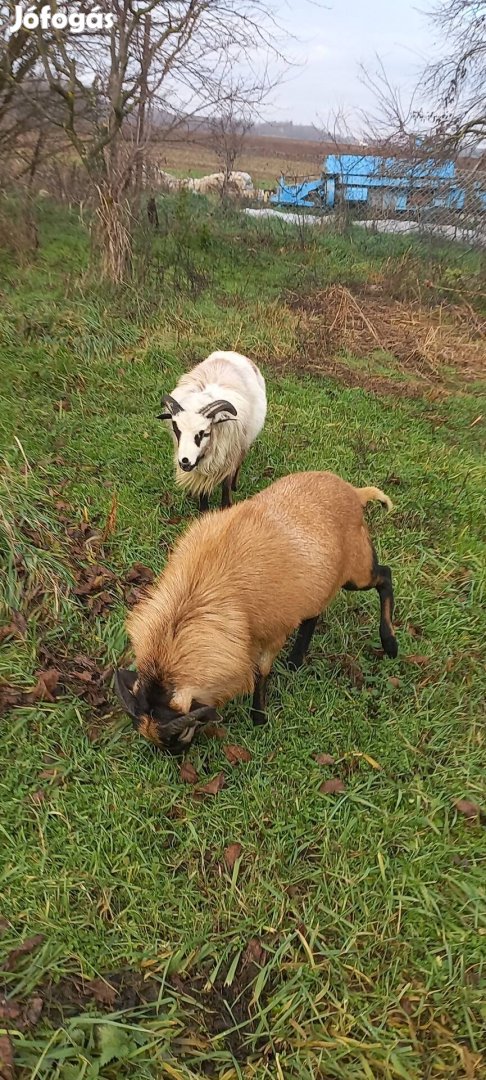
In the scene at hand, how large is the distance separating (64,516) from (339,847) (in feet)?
9.93

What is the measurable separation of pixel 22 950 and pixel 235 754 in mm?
1282

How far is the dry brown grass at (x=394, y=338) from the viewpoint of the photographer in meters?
8.14

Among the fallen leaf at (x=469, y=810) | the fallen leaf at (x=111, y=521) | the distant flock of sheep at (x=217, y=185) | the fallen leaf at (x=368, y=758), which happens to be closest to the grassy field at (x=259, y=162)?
the distant flock of sheep at (x=217, y=185)

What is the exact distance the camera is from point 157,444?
5.84 metres

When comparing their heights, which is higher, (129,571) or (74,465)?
(74,465)

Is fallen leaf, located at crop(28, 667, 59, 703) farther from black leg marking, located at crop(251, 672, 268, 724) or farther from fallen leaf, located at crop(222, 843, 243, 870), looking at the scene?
fallen leaf, located at crop(222, 843, 243, 870)

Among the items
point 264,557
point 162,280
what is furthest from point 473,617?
point 162,280

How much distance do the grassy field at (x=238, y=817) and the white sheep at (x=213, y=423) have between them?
34 cm

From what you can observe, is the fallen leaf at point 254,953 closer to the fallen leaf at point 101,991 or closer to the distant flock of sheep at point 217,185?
the fallen leaf at point 101,991

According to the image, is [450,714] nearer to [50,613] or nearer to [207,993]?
[207,993]

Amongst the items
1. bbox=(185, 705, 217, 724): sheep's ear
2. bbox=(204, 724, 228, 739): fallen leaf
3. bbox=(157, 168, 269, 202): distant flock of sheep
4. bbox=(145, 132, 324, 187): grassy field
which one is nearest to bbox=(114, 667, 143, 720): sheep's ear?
bbox=(185, 705, 217, 724): sheep's ear

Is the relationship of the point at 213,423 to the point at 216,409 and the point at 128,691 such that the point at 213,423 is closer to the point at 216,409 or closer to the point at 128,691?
the point at 216,409

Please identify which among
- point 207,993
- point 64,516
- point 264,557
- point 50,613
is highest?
point 264,557

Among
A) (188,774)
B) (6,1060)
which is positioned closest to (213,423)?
(188,774)
